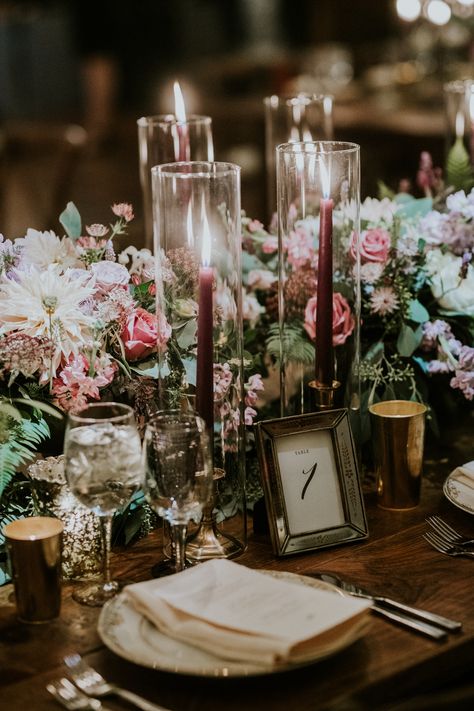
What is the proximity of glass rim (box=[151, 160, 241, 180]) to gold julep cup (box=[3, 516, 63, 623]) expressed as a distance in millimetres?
441

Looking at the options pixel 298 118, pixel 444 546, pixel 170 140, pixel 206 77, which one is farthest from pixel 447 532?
pixel 206 77

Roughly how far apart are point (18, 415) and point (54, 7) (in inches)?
305

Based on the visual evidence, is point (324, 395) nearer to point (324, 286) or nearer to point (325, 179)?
point (324, 286)

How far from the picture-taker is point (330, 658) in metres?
1.10

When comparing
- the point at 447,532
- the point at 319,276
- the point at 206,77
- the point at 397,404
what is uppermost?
the point at 206,77

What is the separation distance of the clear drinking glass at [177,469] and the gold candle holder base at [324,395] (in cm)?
33

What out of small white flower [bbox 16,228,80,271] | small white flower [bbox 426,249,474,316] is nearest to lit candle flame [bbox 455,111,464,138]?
small white flower [bbox 426,249,474,316]

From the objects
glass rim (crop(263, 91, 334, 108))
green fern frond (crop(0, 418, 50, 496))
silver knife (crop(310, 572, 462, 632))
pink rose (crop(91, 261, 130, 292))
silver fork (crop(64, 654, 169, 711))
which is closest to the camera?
silver fork (crop(64, 654, 169, 711))

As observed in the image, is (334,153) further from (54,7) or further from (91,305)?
(54,7)

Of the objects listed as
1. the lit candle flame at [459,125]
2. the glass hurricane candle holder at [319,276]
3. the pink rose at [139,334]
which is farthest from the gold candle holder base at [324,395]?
the lit candle flame at [459,125]

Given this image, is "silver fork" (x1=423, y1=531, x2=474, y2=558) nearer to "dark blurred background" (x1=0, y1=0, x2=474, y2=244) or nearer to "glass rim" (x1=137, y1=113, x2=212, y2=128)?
"glass rim" (x1=137, y1=113, x2=212, y2=128)

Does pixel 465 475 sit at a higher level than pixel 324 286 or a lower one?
lower

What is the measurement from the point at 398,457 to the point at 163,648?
21.1 inches

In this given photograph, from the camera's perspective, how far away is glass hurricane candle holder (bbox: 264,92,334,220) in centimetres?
226
